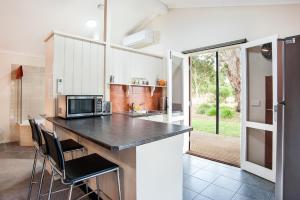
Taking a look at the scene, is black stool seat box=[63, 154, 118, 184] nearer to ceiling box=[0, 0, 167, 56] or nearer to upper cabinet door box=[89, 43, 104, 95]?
upper cabinet door box=[89, 43, 104, 95]

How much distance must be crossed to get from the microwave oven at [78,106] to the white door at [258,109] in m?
2.22

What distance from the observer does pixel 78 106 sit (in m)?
2.45

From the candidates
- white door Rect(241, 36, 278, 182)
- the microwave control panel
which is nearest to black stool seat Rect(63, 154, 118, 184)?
the microwave control panel

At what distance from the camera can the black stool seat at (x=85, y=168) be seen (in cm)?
133

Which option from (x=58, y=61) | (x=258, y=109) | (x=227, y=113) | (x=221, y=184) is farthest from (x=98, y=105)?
(x=227, y=113)

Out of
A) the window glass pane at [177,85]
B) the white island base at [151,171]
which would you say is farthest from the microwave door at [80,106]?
the window glass pane at [177,85]

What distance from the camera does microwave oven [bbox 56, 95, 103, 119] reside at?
2.33 meters

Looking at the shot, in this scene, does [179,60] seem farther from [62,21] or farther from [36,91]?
[36,91]

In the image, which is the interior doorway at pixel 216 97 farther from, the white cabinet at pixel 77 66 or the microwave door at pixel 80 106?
the microwave door at pixel 80 106

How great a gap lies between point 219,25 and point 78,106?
107 inches

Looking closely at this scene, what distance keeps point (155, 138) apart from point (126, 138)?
22 cm

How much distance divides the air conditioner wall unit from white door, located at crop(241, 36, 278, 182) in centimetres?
212

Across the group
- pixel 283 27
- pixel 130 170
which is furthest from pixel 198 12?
pixel 130 170

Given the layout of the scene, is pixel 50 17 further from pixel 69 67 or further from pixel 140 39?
pixel 140 39
